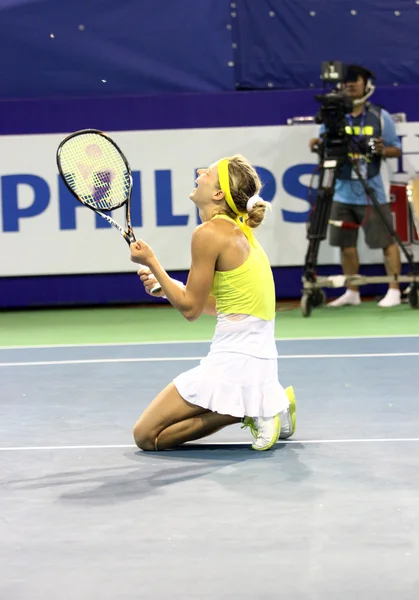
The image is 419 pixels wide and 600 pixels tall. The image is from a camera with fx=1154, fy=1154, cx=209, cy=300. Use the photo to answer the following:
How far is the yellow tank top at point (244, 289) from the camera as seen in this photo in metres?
4.92

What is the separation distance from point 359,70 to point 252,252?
4960mm

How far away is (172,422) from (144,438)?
0.14 meters

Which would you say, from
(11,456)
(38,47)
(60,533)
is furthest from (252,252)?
(38,47)

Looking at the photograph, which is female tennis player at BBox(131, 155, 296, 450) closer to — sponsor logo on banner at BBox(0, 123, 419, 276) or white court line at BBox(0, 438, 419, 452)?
white court line at BBox(0, 438, 419, 452)

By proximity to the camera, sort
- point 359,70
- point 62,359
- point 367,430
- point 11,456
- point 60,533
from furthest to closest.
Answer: point 359,70 < point 62,359 < point 367,430 < point 11,456 < point 60,533

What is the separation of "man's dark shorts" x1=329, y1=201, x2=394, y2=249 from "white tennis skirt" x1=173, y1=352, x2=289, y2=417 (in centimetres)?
518

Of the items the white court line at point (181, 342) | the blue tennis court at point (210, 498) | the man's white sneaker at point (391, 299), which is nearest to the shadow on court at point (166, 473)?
the blue tennis court at point (210, 498)

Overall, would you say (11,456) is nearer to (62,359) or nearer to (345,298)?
(62,359)

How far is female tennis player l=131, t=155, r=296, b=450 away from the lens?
4.83m

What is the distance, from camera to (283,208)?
10.2 m

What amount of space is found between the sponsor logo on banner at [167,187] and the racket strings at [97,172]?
4833 mm

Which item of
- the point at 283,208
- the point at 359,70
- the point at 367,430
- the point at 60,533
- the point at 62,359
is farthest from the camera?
the point at 283,208

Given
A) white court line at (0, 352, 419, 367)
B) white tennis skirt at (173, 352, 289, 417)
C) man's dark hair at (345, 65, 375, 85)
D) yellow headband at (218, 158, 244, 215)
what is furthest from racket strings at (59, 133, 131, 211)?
man's dark hair at (345, 65, 375, 85)

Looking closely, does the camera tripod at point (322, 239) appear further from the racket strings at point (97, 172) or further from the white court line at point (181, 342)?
the racket strings at point (97, 172)
